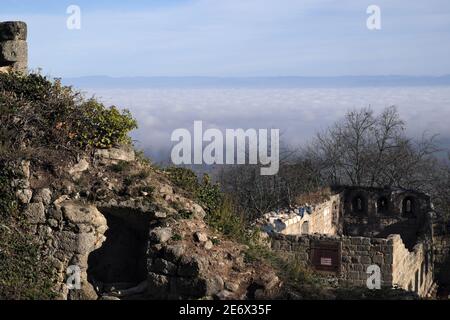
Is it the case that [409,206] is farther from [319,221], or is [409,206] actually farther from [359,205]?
[319,221]

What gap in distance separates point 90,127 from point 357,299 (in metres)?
5.30

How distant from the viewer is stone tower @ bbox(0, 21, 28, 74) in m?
14.3

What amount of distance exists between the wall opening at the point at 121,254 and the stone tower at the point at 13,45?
4.12 m

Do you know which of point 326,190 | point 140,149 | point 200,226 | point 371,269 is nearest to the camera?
point 200,226

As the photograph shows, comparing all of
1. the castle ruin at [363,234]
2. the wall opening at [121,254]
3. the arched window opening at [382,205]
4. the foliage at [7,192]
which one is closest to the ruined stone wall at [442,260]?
the castle ruin at [363,234]

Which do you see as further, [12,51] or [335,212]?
[335,212]

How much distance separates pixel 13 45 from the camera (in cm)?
1438

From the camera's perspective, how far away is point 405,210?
27.0 metres

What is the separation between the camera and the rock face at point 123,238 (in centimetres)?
1115

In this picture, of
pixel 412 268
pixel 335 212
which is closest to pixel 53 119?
pixel 412 268

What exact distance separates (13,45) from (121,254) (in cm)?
498

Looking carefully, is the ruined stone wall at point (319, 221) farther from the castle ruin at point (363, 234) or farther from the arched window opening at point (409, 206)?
the arched window opening at point (409, 206)
